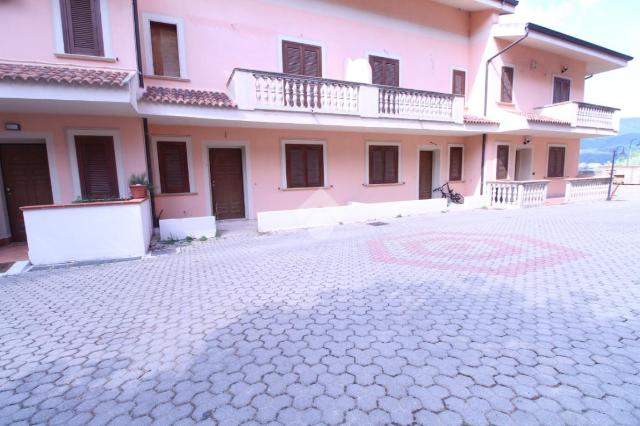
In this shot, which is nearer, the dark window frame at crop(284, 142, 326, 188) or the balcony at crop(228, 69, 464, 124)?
the balcony at crop(228, 69, 464, 124)

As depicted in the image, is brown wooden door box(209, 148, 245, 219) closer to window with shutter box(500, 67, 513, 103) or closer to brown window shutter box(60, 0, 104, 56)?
brown window shutter box(60, 0, 104, 56)

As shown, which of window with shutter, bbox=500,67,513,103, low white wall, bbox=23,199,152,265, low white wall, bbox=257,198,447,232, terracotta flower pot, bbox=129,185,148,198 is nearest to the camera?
low white wall, bbox=23,199,152,265

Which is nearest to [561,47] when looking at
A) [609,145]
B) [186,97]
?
[186,97]

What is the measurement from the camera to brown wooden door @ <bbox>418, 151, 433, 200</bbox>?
1346 centimetres

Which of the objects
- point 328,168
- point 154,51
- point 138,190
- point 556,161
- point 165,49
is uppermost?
point 165,49

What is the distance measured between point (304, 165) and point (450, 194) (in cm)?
668

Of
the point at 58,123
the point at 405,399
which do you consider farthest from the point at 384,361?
the point at 58,123

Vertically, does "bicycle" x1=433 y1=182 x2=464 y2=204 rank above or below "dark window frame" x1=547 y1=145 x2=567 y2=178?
below

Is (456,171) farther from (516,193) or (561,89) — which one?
(561,89)

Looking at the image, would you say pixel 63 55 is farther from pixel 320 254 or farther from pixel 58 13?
pixel 320 254

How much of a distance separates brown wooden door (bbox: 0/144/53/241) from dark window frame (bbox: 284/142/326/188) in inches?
253

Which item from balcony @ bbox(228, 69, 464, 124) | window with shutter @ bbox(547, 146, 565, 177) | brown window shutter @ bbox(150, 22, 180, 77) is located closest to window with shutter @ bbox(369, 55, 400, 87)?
balcony @ bbox(228, 69, 464, 124)

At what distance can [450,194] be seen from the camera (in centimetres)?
1305

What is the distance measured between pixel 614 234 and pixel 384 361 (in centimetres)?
810
